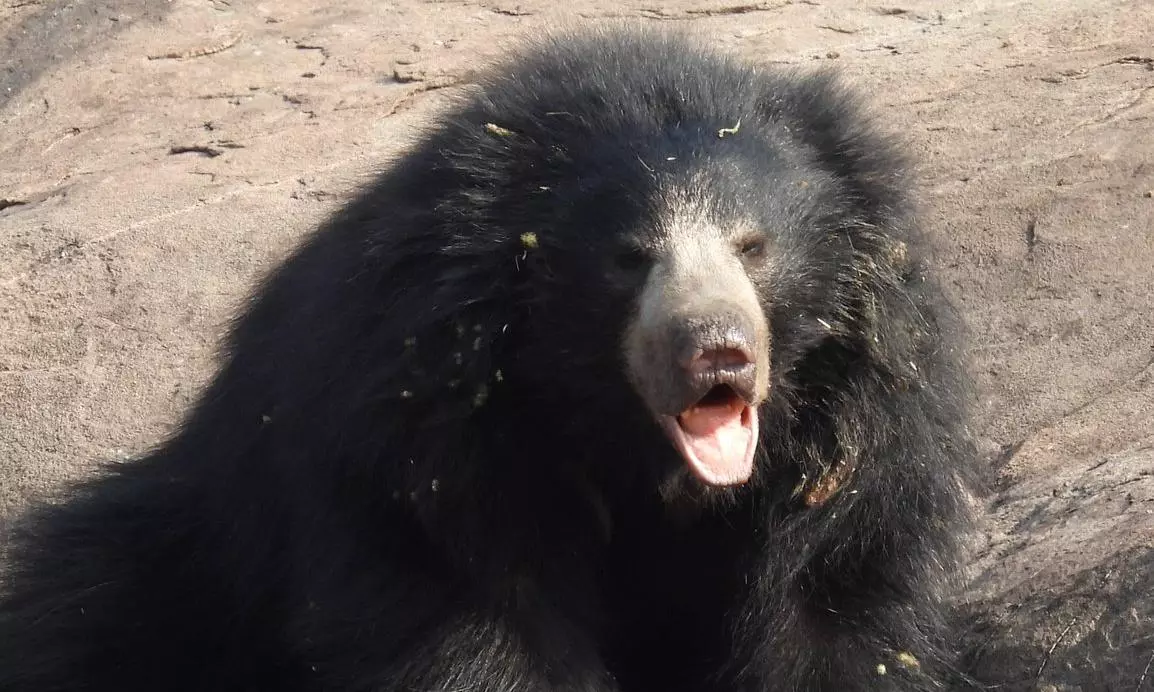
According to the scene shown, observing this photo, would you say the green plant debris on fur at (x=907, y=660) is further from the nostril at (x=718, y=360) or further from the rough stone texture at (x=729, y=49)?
the nostril at (x=718, y=360)

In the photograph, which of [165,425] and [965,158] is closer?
[165,425]

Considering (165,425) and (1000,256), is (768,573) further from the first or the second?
(165,425)

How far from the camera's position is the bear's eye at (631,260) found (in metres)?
3.58

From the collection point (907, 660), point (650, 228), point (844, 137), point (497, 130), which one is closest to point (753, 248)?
point (650, 228)

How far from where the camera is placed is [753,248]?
12.0ft

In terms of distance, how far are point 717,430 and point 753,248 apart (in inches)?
21.0

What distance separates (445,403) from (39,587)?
77.1 inches

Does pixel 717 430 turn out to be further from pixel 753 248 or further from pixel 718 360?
pixel 753 248

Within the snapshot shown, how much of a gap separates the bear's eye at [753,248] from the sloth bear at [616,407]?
1 cm

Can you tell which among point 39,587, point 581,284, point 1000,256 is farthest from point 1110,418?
point 39,587

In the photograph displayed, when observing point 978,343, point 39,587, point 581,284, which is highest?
point 581,284

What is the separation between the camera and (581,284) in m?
3.67

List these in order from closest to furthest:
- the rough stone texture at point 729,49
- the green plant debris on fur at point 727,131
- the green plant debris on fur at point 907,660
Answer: the green plant debris on fur at point 727,131 → the green plant debris on fur at point 907,660 → the rough stone texture at point 729,49

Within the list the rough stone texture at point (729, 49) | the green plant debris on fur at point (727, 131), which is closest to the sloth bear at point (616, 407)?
the green plant debris on fur at point (727, 131)
